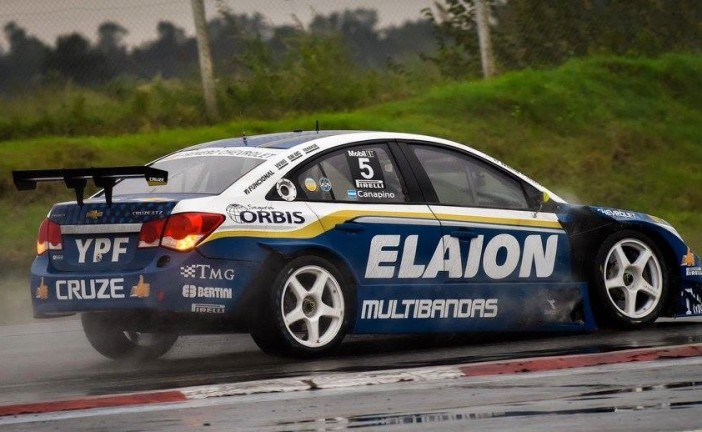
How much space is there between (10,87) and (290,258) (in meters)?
10.00

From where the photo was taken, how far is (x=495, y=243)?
10172mm

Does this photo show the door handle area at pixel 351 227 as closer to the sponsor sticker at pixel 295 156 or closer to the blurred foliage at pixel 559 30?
the sponsor sticker at pixel 295 156

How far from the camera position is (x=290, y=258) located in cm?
928

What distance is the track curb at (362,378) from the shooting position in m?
7.63

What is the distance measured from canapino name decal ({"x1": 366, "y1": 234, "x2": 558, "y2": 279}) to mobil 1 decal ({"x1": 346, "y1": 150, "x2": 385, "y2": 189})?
0.39 metres

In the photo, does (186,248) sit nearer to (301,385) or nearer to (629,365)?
(301,385)

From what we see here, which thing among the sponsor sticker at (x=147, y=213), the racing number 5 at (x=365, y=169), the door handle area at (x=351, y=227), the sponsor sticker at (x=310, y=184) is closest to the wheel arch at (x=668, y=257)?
the racing number 5 at (x=365, y=169)

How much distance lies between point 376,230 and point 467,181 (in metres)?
0.97

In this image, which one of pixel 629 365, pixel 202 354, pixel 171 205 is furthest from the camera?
pixel 202 354

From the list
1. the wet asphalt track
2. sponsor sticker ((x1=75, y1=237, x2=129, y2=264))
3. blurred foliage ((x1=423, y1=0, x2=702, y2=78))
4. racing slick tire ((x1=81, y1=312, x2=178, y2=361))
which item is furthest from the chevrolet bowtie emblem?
blurred foliage ((x1=423, y1=0, x2=702, y2=78))

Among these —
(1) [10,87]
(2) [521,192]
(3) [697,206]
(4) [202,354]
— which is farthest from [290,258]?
(3) [697,206]

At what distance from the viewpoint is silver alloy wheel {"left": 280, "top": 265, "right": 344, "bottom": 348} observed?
9273 millimetres

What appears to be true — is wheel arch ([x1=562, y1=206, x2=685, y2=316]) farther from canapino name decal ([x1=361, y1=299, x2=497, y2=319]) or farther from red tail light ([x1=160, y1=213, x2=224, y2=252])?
red tail light ([x1=160, y1=213, x2=224, y2=252])

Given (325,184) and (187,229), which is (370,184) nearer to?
(325,184)
